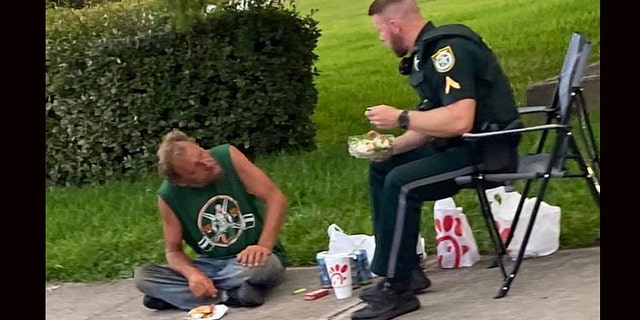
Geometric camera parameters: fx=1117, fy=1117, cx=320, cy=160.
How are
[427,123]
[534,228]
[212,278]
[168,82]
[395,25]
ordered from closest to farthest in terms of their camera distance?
1. [427,123]
2. [395,25]
3. [212,278]
4. [534,228]
5. [168,82]

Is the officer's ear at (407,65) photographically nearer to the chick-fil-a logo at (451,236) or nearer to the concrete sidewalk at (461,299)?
the chick-fil-a logo at (451,236)

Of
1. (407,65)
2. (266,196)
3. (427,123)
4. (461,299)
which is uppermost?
(407,65)

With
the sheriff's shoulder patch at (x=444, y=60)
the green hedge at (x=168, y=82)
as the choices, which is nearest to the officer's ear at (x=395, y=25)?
the sheriff's shoulder patch at (x=444, y=60)

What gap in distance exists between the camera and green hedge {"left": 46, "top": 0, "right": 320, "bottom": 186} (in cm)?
1072

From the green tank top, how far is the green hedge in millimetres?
5066

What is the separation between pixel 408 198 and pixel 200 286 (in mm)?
1231

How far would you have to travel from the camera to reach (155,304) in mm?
5773

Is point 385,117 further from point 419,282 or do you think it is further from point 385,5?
point 419,282

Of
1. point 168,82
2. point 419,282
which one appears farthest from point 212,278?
point 168,82

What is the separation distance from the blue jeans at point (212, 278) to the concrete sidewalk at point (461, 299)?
3.4 inches

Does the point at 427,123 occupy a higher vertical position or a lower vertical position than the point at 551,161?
higher

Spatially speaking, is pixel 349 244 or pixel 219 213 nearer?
pixel 219 213

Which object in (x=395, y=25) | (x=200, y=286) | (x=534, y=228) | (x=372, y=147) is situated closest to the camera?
(x=395, y=25)

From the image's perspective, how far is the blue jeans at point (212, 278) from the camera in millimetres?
5578
